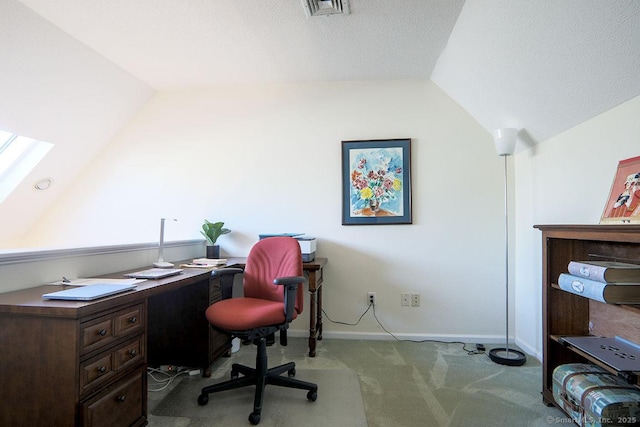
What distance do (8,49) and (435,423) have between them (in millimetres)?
3419

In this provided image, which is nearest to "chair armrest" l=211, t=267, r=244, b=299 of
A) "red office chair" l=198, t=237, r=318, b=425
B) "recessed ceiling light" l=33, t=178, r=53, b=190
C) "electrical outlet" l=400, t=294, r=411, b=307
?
"red office chair" l=198, t=237, r=318, b=425

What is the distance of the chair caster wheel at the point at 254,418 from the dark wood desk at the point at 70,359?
1.74ft

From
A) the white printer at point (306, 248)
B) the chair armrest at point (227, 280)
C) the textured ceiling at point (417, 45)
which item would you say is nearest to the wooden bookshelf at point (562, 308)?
the textured ceiling at point (417, 45)

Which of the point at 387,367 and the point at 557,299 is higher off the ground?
the point at 557,299

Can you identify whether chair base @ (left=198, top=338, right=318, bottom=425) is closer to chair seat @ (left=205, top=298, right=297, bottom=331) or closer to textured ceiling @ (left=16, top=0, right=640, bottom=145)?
chair seat @ (left=205, top=298, right=297, bottom=331)

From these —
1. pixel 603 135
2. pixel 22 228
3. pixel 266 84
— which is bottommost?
pixel 22 228

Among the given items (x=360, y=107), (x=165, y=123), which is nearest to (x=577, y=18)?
(x=360, y=107)

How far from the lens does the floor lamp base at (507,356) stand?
228 centimetres

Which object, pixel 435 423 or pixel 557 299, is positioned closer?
pixel 435 423

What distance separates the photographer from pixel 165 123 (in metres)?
3.09

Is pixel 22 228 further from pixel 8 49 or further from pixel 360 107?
pixel 360 107

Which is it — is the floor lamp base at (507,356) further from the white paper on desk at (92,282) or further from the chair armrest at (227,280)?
the white paper on desk at (92,282)

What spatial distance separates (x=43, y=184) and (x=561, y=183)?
4.32m

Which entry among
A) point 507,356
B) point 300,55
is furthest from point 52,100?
point 507,356
